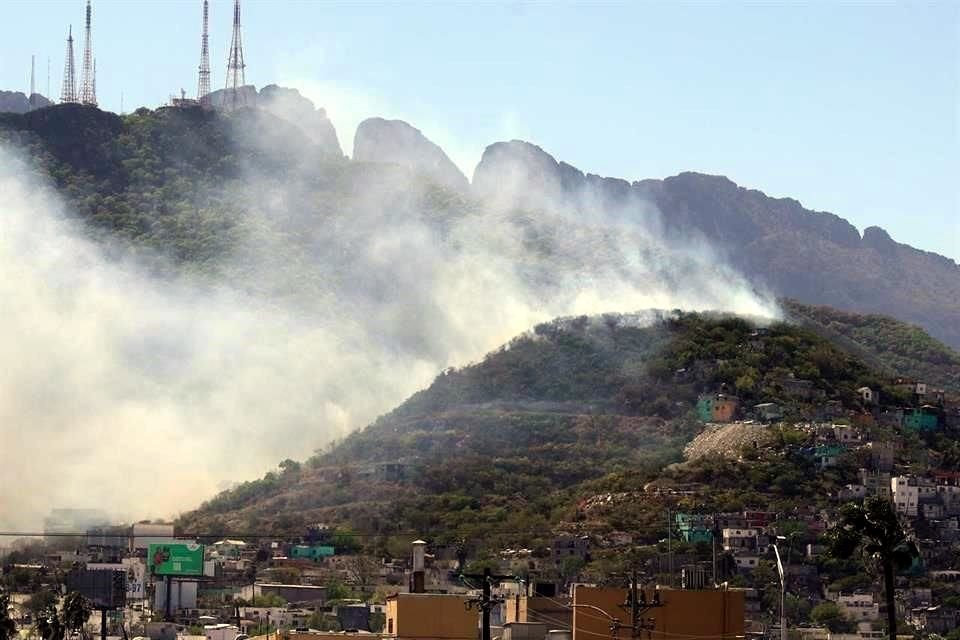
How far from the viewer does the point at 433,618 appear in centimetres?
10775

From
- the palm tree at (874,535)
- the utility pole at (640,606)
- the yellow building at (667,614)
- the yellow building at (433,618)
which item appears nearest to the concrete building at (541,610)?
the yellow building at (433,618)

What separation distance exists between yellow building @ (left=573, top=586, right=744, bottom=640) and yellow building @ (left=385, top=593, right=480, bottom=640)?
6.09 metres

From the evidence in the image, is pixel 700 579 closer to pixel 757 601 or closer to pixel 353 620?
pixel 353 620

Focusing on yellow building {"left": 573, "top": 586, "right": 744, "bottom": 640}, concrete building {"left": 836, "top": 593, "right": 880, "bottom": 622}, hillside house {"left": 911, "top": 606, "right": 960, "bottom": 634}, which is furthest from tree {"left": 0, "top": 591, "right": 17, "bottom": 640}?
concrete building {"left": 836, "top": 593, "right": 880, "bottom": 622}

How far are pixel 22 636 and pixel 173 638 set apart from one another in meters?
9.58

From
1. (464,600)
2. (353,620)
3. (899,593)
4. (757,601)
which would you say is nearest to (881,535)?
(464,600)

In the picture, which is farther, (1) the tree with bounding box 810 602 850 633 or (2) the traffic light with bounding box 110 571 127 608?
(2) the traffic light with bounding box 110 571 127 608

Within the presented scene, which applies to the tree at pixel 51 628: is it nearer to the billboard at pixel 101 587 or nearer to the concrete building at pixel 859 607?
the billboard at pixel 101 587

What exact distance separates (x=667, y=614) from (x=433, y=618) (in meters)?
10.7

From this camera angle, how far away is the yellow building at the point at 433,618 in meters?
107

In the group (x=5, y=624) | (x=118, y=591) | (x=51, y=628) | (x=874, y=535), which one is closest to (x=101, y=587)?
(x=118, y=591)

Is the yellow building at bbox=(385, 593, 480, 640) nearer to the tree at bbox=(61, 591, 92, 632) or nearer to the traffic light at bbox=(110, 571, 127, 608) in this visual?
the tree at bbox=(61, 591, 92, 632)

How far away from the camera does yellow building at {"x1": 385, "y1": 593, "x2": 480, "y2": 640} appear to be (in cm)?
10706

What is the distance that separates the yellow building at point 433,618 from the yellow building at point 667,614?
20.0 feet
